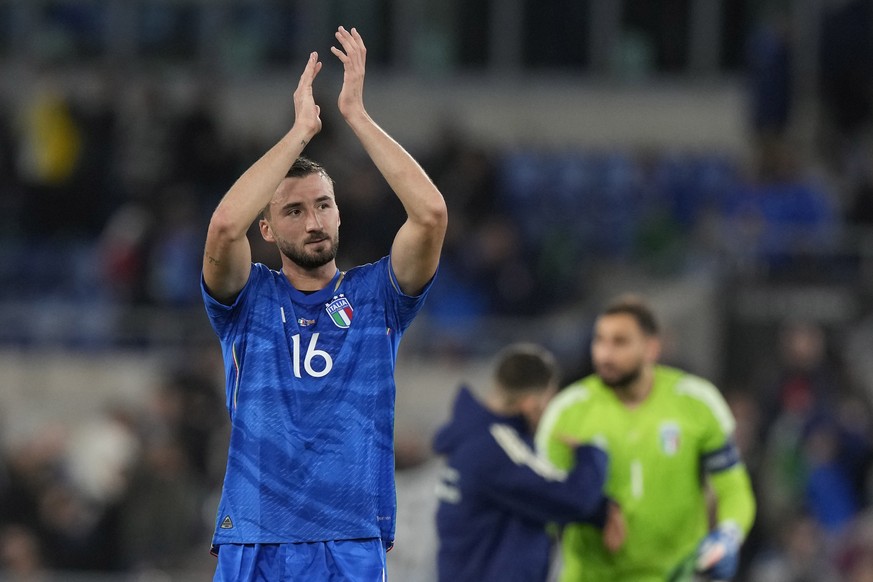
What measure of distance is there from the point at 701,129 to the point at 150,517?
10.1 meters

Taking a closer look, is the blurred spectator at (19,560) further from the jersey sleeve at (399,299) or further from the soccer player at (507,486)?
the jersey sleeve at (399,299)

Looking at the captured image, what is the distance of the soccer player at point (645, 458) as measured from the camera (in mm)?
7742

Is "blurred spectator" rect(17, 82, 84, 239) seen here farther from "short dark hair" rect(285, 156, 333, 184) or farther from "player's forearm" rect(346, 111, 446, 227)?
"player's forearm" rect(346, 111, 446, 227)

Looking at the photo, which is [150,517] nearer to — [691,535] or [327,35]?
[691,535]

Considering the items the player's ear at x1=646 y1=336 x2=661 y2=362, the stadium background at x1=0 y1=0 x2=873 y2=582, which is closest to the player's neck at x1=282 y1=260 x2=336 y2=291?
the player's ear at x1=646 y1=336 x2=661 y2=362

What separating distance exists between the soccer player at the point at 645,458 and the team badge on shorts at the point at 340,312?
227 centimetres

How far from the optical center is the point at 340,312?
5680mm

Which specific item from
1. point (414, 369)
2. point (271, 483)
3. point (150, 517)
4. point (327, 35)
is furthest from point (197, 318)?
point (271, 483)

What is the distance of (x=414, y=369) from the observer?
16484 millimetres

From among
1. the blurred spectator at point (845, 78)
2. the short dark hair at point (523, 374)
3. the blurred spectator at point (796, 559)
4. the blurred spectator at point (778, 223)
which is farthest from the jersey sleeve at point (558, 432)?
the blurred spectator at point (845, 78)

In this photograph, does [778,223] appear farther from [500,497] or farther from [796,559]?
[500,497]

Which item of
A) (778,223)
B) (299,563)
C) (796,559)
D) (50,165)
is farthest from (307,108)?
(50,165)

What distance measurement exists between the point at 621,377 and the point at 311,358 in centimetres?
251

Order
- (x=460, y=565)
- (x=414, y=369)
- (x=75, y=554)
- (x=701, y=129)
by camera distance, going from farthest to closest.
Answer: (x=701, y=129)
(x=414, y=369)
(x=75, y=554)
(x=460, y=565)
